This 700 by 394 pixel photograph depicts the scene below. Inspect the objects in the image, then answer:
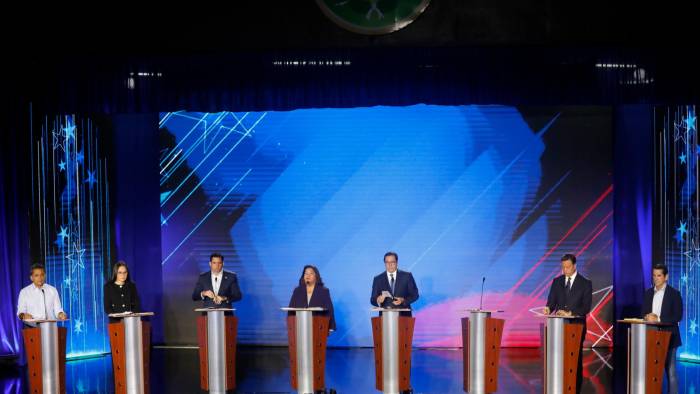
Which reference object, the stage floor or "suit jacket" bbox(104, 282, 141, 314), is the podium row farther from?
"suit jacket" bbox(104, 282, 141, 314)

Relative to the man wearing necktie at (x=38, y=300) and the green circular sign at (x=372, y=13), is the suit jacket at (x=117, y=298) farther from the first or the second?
the green circular sign at (x=372, y=13)

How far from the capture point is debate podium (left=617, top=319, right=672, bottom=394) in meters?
6.93

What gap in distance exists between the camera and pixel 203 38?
9.25m

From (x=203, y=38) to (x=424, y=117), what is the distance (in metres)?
2.84

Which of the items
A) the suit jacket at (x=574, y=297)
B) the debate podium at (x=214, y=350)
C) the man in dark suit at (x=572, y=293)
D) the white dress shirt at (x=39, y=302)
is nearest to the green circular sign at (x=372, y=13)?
the man in dark suit at (x=572, y=293)

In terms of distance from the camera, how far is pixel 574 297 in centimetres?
771

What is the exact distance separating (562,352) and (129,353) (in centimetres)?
353

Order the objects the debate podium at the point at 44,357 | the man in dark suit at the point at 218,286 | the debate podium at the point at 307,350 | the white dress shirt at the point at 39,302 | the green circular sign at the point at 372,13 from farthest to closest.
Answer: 1. the green circular sign at the point at 372,13
2. the man in dark suit at the point at 218,286
3. the white dress shirt at the point at 39,302
4. the debate podium at the point at 307,350
5. the debate podium at the point at 44,357

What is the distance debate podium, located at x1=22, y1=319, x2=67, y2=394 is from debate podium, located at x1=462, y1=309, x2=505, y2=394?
346 cm

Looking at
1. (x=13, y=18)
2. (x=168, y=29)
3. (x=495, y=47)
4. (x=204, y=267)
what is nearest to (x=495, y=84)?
(x=495, y=47)

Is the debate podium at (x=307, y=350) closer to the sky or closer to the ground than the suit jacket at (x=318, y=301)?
closer to the ground

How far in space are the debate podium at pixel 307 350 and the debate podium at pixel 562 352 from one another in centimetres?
193

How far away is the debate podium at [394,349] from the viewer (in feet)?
25.0

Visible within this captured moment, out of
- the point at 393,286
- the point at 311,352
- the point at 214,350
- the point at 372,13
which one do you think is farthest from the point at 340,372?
the point at 372,13
